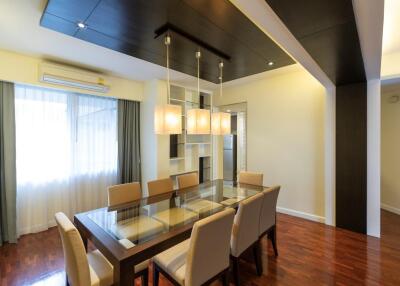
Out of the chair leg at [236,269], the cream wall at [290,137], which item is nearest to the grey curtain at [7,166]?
the chair leg at [236,269]

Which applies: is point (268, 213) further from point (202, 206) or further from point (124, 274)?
point (124, 274)

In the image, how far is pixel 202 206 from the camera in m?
2.27

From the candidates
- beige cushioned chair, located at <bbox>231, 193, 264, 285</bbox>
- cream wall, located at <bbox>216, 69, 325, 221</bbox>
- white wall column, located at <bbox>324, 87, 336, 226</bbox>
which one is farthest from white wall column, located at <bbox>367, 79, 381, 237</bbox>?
beige cushioned chair, located at <bbox>231, 193, 264, 285</bbox>

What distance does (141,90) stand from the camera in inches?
164

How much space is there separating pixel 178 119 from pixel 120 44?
111 cm

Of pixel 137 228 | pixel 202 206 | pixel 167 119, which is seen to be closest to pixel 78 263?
pixel 137 228

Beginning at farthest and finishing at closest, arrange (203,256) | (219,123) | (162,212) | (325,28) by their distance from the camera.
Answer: (219,123)
(162,212)
(325,28)
(203,256)

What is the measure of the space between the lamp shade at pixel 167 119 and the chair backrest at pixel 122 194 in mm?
836

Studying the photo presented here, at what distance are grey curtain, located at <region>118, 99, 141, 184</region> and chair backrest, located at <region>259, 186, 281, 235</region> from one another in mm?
2768

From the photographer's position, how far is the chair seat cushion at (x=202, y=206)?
7.03 ft

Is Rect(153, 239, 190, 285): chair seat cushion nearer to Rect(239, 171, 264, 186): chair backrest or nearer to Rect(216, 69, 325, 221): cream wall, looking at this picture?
Rect(239, 171, 264, 186): chair backrest

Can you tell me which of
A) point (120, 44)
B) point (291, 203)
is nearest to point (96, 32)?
point (120, 44)

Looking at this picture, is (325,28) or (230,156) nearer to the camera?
(325,28)

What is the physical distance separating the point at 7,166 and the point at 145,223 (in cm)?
235
